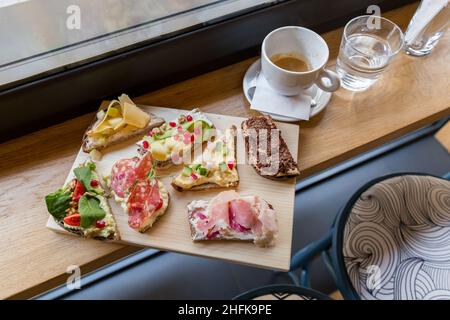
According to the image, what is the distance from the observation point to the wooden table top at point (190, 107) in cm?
60

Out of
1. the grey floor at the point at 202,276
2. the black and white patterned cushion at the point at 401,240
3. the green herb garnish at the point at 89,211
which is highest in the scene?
the green herb garnish at the point at 89,211

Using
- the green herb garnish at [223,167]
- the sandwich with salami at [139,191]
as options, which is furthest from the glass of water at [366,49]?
the sandwich with salami at [139,191]

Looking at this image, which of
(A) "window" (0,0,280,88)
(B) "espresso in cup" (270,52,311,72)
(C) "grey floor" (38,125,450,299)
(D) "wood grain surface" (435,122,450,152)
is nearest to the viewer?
(A) "window" (0,0,280,88)

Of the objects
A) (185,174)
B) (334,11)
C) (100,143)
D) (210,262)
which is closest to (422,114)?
(334,11)

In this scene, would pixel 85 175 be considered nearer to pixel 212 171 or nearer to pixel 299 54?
pixel 212 171

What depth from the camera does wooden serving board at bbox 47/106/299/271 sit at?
1.98 feet

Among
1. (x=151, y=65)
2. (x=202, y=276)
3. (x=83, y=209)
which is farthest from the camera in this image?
(x=202, y=276)

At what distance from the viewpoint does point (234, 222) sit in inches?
24.1

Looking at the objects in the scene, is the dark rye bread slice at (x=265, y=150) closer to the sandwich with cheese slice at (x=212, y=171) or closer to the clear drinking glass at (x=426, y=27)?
the sandwich with cheese slice at (x=212, y=171)

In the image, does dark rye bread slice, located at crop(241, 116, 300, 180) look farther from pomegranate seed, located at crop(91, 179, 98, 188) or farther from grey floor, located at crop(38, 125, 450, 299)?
grey floor, located at crop(38, 125, 450, 299)

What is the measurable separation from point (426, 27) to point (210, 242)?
59cm

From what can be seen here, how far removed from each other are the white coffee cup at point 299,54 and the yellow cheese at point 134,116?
8.9 inches

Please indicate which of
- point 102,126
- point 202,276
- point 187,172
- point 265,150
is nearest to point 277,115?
point 265,150

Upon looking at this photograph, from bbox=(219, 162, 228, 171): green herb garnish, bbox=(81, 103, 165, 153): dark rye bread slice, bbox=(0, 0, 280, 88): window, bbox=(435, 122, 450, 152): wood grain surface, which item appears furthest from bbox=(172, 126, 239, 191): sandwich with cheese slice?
bbox=(435, 122, 450, 152): wood grain surface
